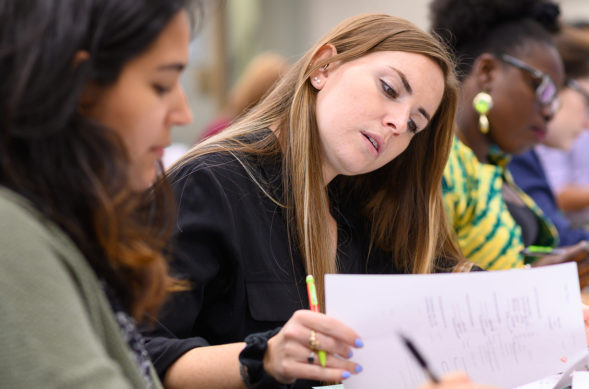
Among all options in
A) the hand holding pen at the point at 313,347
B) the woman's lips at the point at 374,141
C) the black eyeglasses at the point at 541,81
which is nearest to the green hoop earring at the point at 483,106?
the black eyeglasses at the point at 541,81

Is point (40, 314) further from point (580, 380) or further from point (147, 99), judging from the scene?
point (580, 380)

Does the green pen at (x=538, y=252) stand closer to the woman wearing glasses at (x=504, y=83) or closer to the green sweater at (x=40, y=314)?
the woman wearing glasses at (x=504, y=83)

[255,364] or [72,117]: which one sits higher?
[72,117]

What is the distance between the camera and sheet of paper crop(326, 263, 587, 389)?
911 millimetres

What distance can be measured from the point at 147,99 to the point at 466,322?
540 millimetres

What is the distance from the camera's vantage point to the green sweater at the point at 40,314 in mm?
575

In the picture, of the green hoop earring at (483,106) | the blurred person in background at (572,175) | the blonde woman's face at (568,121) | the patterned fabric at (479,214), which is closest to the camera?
the patterned fabric at (479,214)

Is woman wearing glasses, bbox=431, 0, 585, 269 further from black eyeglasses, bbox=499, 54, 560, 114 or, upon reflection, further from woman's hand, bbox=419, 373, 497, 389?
woman's hand, bbox=419, 373, 497, 389

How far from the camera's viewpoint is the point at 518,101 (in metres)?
1.90

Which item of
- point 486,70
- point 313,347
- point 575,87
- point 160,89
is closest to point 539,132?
point 486,70

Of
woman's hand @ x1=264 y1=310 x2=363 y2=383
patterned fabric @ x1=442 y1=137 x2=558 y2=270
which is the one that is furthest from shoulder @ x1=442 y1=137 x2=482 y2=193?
woman's hand @ x1=264 y1=310 x2=363 y2=383

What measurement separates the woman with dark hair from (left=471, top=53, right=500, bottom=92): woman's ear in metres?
1.32

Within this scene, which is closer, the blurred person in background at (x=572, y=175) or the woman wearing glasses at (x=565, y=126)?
the woman wearing glasses at (x=565, y=126)

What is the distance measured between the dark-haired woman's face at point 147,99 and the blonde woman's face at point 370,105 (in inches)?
18.1
